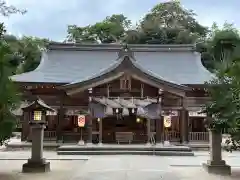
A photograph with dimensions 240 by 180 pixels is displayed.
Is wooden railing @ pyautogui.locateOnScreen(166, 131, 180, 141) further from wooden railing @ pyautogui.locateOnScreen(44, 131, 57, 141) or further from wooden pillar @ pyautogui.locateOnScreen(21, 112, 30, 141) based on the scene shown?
wooden pillar @ pyautogui.locateOnScreen(21, 112, 30, 141)

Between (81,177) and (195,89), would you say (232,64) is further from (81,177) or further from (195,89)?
(195,89)

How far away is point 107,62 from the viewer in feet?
97.2

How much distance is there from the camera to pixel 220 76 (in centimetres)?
1260

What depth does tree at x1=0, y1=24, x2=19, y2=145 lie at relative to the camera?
10.0 metres

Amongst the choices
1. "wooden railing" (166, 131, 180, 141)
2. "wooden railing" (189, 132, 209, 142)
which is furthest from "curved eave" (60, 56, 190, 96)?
"wooden railing" (189, 132, 209, 142)

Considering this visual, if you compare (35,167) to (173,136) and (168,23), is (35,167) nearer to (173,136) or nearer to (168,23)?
(173,136)

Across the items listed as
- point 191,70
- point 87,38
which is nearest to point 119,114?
point 191,70

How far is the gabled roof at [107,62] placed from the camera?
2695 centimetres

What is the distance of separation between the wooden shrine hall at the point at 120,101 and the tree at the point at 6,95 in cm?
1120

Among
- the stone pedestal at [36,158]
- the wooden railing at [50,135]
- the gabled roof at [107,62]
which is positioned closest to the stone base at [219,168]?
the stone pedestal at [36,158]

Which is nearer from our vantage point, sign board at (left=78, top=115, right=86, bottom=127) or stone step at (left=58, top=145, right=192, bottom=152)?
stone step at (left=58, top=145, right=192, bottom=152)

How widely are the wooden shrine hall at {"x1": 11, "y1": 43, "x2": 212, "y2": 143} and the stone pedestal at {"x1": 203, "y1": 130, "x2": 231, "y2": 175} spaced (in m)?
8.08

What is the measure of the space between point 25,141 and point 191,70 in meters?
13.4

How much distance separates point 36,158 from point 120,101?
34.2 feet
